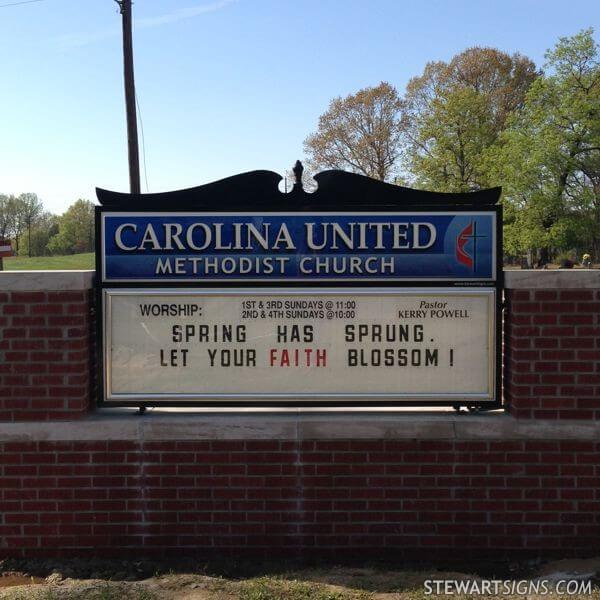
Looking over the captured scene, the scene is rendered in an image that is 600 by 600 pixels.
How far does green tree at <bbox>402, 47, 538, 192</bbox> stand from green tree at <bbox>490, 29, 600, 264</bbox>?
3.15 meters

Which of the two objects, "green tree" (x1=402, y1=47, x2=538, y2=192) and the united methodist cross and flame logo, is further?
"green tree" (x1=402, y1=47, x2=538, y2=192)

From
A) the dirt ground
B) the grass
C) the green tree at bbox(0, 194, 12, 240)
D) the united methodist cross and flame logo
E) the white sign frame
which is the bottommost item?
the dirt ground

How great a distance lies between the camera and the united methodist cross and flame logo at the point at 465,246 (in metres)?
4.48

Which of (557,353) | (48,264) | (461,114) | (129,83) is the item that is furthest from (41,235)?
(557,353)

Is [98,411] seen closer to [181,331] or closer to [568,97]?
[181,331]

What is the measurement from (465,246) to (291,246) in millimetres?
1179

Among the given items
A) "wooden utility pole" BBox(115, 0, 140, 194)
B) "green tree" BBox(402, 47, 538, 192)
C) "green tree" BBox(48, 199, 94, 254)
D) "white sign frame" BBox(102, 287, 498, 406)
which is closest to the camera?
"white sign frame" BBox(102, 287, 498, 406)

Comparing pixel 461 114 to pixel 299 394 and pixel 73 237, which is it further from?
pixel 73 237

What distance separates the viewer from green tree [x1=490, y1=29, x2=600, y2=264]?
103 feet

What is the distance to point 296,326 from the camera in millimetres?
4520

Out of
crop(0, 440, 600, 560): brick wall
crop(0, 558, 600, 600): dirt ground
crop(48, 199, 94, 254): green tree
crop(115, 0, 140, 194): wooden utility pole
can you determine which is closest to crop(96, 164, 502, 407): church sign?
crop(0, 440, 600, 560): brick wall

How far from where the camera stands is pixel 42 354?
431 cm
